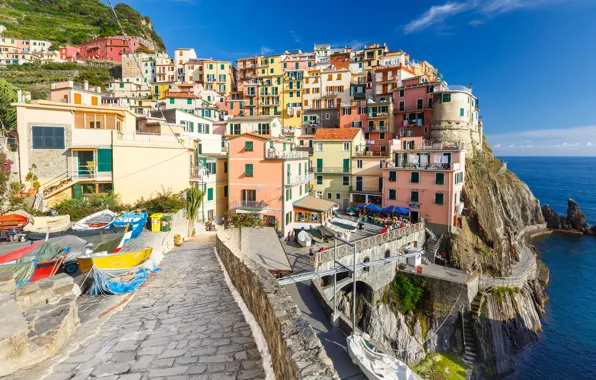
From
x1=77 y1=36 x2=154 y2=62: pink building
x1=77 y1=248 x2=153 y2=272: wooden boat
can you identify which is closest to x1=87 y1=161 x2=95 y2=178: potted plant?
x1=77 y1=248 x2=153 y2=272: wooden boat

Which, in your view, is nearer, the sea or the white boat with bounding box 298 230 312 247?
the sea

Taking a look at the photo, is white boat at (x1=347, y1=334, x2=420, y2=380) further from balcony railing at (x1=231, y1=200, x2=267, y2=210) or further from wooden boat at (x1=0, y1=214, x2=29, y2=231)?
wooden boat at (x1=0, y1=214, x2=29, y2=231)

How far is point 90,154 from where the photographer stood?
21844 mm

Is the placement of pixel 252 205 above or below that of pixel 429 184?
below

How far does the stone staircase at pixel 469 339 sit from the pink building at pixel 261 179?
16547 millimetres

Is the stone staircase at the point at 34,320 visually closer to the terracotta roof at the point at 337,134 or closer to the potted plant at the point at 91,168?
the potted plant at the point at 91,168

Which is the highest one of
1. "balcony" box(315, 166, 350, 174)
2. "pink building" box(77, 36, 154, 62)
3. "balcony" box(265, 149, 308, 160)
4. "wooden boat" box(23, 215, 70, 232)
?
"pink building" box(77, 36, 154, 62)

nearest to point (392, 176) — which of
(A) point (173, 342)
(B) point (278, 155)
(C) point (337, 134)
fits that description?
(C) point (337, 134)

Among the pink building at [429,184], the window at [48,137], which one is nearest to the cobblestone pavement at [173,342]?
the window at [48,137]

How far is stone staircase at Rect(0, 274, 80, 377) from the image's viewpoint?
518 centimetres

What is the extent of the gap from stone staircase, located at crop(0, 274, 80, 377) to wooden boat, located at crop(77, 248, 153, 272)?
211 centimetres

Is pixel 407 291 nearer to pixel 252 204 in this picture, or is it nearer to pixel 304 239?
pixel 304 239

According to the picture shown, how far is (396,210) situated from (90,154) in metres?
28.0

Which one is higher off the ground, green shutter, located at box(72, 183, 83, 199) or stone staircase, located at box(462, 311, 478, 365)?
green shutter, located at box(72, 183, 83, 199)
